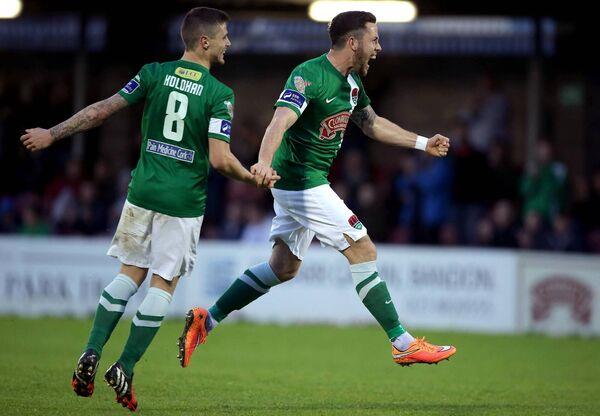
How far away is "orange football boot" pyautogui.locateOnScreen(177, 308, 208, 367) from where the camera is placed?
328 inches

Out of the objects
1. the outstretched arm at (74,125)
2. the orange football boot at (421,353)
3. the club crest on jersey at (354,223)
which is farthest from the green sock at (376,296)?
the outstretched arm at (74,125)

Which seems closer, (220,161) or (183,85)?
(220,161)

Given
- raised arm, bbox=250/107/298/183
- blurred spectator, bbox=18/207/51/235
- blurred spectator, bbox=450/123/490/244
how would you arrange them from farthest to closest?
blurred spectator, bbox=18/207/51/235 → blurred spectator, bbox=450/123/490/244 → raised arm, bbox=250/107/298/183

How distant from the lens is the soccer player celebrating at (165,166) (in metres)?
7.52

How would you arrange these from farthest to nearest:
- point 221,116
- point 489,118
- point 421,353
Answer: point 489,118, point 421,353, point 221,116

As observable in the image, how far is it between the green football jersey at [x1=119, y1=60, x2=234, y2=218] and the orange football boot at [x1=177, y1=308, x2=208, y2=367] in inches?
45.8

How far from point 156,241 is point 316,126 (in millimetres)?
1590

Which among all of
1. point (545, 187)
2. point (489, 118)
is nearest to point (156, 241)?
point (545, 187)

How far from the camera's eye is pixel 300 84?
320 inches

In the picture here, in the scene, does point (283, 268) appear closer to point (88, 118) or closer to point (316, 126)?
point (316, 126)

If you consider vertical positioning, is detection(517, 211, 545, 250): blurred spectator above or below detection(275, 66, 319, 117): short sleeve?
below

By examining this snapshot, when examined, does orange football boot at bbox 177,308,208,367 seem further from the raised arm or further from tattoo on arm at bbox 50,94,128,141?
tattoo on arm at bbox 50,94,128,141

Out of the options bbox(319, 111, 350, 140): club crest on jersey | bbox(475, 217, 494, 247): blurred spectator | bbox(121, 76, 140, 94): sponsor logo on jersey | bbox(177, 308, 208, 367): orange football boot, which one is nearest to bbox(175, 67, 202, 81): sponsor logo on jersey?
bbox(121, 76, 140, 94): sponsor logo on jersey

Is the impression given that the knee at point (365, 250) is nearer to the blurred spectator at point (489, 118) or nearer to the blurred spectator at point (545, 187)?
the blurred spectator at point (545, 187)
